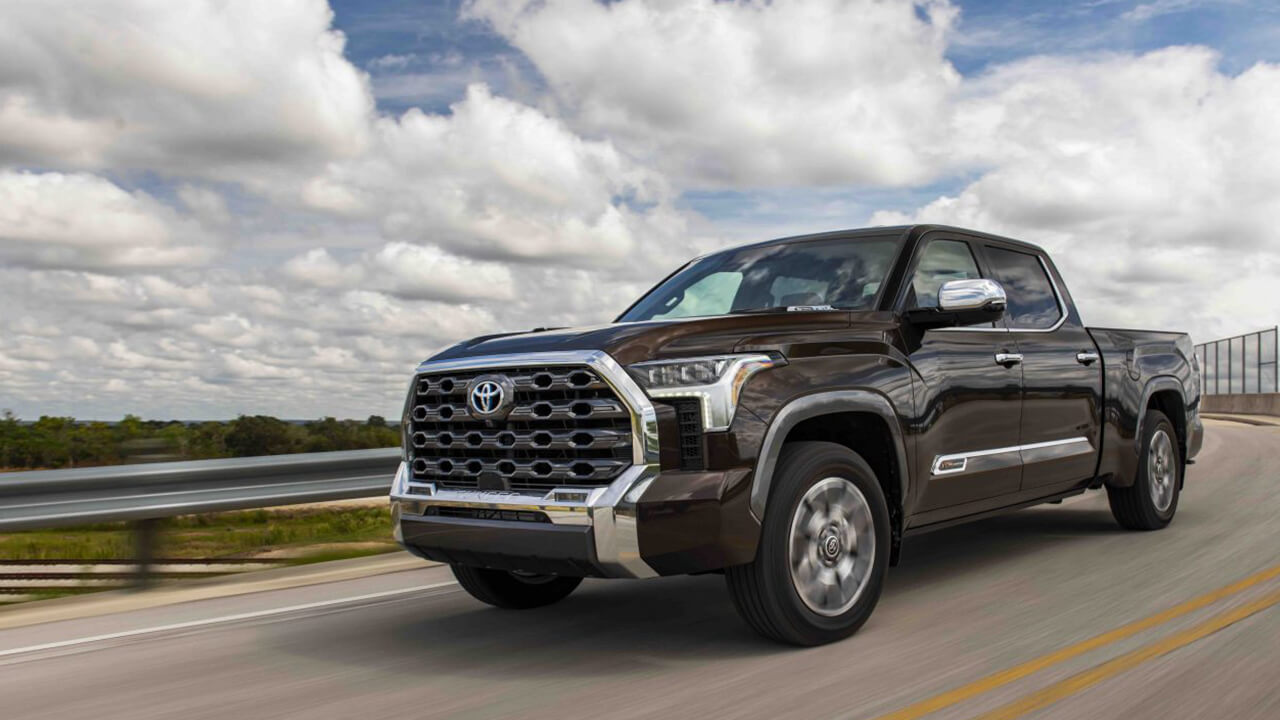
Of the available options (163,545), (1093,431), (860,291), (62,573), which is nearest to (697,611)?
(860,291)

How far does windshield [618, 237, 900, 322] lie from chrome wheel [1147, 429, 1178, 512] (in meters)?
3.06

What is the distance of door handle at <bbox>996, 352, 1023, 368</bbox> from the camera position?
6164 millimetres

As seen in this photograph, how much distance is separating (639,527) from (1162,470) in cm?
516

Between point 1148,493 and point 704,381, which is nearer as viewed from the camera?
point 704,381

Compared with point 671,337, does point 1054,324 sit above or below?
above

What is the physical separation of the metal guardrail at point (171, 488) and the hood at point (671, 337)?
8.98 ft

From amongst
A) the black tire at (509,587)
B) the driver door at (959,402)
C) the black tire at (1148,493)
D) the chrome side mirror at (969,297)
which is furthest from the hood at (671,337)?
the black tire at (1148,493)

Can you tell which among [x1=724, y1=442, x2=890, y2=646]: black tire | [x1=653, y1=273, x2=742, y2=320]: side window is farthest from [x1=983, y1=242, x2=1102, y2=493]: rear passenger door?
[x1=724, y1=442, x2=890, y2=646]: black tire

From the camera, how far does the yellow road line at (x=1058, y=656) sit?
3948mm

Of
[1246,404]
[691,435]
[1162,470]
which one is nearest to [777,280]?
[691,435]

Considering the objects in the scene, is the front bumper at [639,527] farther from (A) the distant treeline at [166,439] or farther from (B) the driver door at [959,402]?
(A) the distant treeline at [166,439]

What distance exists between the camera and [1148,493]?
7.73 m

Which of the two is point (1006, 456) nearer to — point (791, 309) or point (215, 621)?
point (791, 309)

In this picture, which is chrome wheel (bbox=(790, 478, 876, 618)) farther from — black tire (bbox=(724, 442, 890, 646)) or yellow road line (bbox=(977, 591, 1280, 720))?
yellow road line (bbox=(977, 591, 1280, 720))
